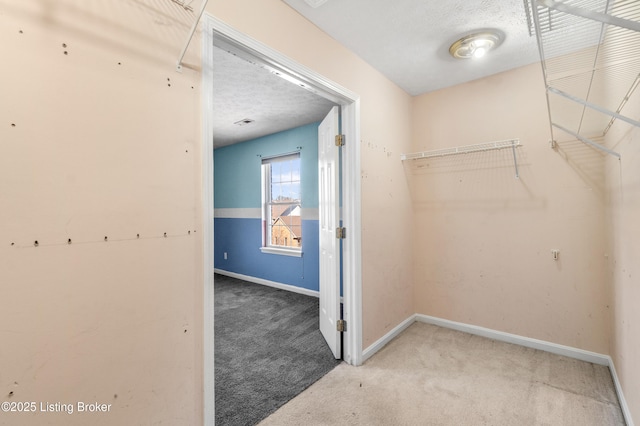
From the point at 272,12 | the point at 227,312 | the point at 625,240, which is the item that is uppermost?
the point at 272,12

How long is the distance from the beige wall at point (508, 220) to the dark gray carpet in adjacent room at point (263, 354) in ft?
4.51

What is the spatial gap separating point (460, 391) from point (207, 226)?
200 cm

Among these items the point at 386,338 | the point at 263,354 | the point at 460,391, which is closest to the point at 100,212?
the point at 263,354

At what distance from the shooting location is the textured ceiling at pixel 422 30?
1.86 m

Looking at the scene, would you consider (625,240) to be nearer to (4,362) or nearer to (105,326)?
(105,326)

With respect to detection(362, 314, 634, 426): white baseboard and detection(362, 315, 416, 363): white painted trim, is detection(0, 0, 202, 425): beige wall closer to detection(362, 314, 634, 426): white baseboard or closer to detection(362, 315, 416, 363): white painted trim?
detection(362, 315, 416, 363): white painted trim

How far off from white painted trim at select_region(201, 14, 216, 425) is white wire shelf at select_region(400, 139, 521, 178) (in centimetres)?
218

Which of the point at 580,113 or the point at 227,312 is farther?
the point at 227,312

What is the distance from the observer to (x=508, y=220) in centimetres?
274

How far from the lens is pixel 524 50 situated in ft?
7.75

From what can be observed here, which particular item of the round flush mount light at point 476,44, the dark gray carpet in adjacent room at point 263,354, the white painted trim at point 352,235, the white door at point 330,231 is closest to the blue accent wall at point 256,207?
the dark gray carpet in adjacent room at point 263,354

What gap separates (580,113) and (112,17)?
9.28 feet

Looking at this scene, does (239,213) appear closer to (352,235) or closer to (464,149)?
(352,235)

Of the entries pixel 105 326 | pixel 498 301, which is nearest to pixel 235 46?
pixel 105 326
